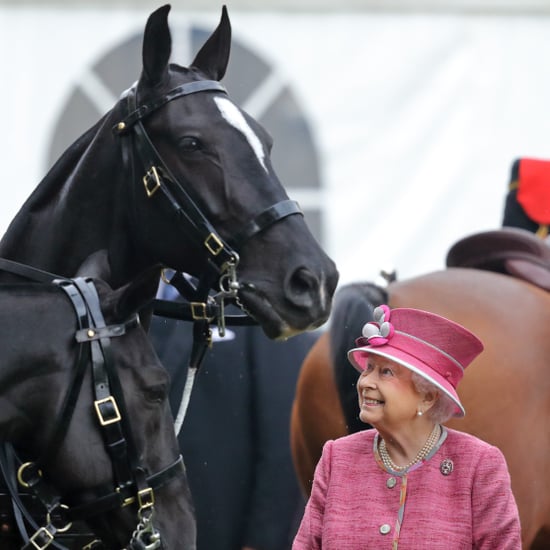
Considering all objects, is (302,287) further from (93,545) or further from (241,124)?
(93,545)

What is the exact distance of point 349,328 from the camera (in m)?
4.23

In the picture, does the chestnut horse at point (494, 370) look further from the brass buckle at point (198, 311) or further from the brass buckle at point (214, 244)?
the brass buckle at point (214, 244)

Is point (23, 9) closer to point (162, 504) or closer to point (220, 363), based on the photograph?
point (220, 363)

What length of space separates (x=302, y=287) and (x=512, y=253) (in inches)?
63.5

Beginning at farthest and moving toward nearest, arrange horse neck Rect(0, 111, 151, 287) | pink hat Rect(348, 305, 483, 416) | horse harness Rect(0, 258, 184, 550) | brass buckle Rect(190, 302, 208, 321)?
horse neck Rect(0, 111, 151, 287), brass buckle Rect(190, 302, 208, 321), horse harness Rect(0, 258, 184, 550), pink hat Rect(348, 305, 483, 416)

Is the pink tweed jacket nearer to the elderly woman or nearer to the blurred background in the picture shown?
the elderly woman

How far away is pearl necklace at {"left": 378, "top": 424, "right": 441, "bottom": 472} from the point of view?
2.78 metres

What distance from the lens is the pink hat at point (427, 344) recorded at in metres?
2.76

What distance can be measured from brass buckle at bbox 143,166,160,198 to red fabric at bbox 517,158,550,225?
7.35 ft

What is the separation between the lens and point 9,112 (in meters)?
5.86

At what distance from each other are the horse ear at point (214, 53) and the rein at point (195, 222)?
7.2 inches

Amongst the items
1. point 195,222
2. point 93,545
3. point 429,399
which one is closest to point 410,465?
point 429,399

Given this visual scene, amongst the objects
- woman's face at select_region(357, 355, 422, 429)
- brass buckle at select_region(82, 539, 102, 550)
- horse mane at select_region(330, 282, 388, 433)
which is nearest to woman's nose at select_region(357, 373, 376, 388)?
woman's face at select_region(357, 355, 422, 429)

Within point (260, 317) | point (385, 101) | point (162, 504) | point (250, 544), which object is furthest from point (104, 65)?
point (162, 504)
